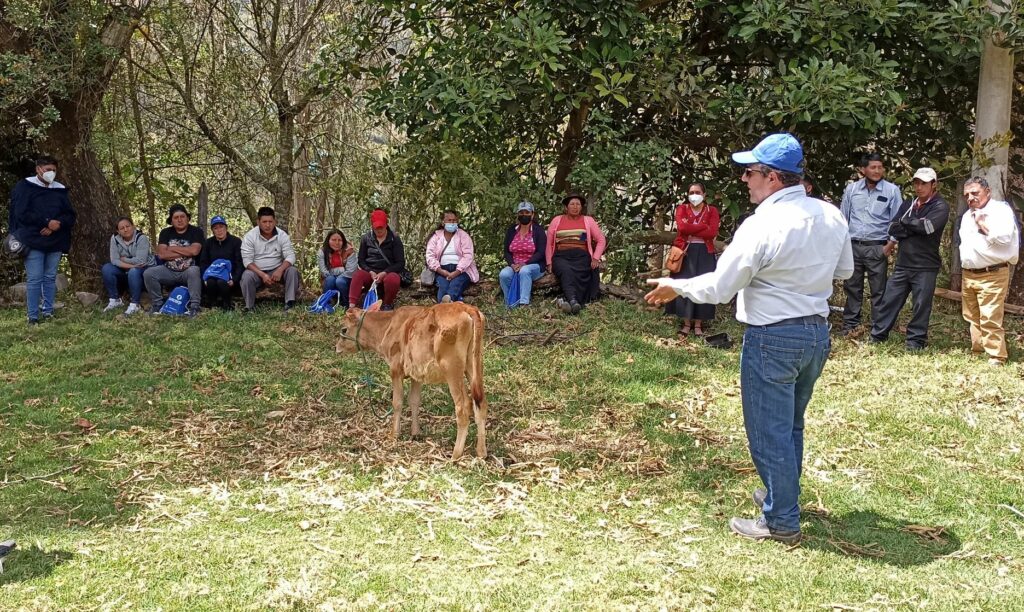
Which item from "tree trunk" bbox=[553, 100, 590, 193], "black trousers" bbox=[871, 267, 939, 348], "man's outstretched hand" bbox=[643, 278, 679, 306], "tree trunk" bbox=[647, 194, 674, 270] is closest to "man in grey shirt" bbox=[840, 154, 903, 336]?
"black trousers" bbox=[871, 267, 939, 348]

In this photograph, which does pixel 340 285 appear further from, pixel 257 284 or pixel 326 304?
pixel 257 284

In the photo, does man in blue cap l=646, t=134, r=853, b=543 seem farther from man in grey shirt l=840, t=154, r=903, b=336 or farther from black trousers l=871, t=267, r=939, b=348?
man in grey shirt l=840, t=154, r=903, b=336

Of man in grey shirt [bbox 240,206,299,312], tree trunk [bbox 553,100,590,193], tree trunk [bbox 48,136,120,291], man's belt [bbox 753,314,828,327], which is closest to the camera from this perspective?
man's belt [bbox 753,314,828,327]

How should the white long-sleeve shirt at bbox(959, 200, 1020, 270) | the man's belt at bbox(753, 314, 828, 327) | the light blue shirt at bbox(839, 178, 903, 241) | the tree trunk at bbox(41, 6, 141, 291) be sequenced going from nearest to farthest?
1. the man's belt at bbox(753, 314, 828, 327)
2. the white long-sleeve shirt at bbox(959, 200, 1020, 270)
3. the light blue shirt at bbox(839, 178, 903, 241)
4. the tree trunk at bbox(41, 6, 141, 291)

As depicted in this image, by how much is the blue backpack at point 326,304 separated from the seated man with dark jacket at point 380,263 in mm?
211

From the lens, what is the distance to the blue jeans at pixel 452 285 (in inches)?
442

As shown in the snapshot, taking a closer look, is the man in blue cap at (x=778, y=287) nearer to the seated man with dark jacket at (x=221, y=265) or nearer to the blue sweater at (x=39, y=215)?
the seated man with dark jacket at (x=221, y=265)

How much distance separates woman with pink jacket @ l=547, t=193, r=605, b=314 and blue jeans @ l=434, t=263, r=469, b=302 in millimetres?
1156

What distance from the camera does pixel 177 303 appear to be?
1084cm

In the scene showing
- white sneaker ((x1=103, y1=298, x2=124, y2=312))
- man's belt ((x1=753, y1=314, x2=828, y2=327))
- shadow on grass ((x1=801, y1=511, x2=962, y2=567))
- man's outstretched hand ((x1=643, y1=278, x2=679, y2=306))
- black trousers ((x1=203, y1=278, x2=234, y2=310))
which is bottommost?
shadow on grass ((x1=801, y1=511, x2=962, y2=567))

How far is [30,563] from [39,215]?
6994mm

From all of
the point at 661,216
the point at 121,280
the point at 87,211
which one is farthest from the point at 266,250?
the point at 661,216

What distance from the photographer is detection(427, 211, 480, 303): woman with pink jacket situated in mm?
11250

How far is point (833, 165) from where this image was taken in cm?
1185
